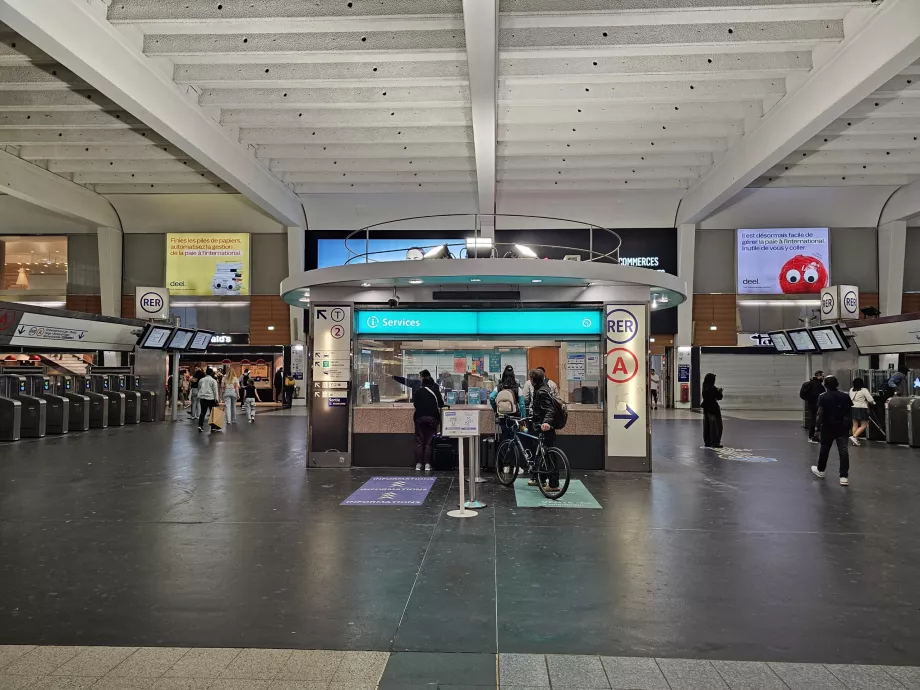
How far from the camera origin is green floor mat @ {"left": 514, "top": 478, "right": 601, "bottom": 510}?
Answer: 7.04 m

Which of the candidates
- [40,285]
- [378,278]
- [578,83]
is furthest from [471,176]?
[40,285]

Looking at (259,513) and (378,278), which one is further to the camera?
(378,278)

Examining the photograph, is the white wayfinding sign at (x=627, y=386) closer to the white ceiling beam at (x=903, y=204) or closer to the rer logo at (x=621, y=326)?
the rer logo at (x=621, y=326)

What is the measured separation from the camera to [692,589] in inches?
172

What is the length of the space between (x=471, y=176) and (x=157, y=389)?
12374mm

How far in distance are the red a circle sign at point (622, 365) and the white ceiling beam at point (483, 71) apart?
5.83 meters

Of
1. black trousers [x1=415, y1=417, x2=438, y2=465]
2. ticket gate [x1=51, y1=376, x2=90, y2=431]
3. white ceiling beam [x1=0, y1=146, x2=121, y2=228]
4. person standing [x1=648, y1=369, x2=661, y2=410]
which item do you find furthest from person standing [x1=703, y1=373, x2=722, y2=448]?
white ceiling beam [x1=0, y1=146, x2=121, y2=228]

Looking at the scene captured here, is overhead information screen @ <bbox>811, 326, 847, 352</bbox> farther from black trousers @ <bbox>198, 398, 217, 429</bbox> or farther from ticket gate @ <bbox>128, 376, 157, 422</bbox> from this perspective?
ticket gate @ <bbox>128, 376, 157, 422</bbox>

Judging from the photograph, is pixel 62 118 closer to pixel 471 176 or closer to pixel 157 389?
pixel 157 389

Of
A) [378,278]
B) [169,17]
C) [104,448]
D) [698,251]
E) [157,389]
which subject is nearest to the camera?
[378,278]

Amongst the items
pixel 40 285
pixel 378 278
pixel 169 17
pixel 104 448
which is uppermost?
pixel 169 17

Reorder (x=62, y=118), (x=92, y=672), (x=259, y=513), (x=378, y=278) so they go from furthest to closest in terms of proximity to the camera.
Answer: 1. (x=62, y=118)
2. (x=378, y=278)
3. (x=259, y=513)
4. (x=92, y=672)

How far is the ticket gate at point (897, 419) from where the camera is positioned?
43.7 feet

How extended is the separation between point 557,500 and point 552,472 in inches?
13.0
